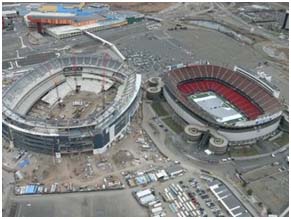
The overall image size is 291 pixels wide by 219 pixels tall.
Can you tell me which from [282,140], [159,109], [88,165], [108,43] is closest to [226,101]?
[282,140]

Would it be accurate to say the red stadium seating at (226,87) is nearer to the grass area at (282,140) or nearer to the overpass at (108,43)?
the grass area at (282,140)

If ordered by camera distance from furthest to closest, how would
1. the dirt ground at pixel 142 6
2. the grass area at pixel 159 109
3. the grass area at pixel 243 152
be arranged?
1. the dirt ground at pixel 142 6
2. the grass area at pixel 159 109
3. the grass area at pixel 243 152

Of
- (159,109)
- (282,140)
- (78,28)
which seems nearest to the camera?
(282,140)

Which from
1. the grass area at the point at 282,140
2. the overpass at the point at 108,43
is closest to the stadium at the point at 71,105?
the overpass at the point at 108,43

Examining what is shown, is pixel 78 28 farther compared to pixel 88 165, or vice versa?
pixel 78 28

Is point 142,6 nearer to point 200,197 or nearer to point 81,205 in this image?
point 200,197

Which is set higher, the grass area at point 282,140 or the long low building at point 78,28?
the long low building at point 78,28

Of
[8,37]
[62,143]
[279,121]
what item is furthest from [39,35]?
[279,121]

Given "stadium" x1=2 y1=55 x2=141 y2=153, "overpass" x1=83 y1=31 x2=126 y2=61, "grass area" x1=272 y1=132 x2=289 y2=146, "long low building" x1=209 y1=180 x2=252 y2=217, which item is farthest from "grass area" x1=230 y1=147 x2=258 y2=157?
"overpass" x1=83 y1=31 x2=126 y2=61
